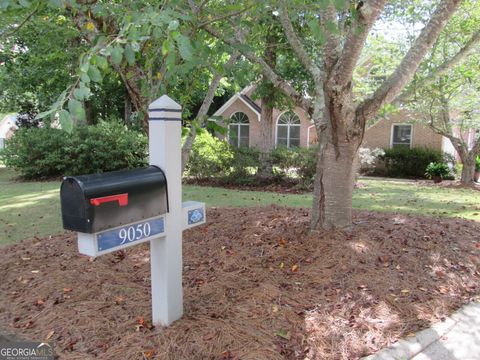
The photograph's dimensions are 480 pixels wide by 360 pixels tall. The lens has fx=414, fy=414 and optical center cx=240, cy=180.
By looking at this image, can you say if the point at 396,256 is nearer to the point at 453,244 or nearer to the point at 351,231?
the point at 351,231

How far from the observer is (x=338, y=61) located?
4289 millimetres

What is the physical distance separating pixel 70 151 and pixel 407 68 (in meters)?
12.3

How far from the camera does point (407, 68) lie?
15.5 feet

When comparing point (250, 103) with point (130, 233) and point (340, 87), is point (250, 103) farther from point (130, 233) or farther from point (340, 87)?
point (130, 233)

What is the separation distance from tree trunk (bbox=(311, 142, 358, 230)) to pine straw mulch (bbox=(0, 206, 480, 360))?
0.69 ft

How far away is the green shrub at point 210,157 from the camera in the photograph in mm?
13641

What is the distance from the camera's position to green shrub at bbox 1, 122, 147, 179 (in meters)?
14.3

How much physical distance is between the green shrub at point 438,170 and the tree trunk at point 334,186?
1541 cm

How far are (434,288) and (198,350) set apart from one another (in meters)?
2.52

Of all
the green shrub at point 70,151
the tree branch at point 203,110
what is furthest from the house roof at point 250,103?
the tree branch at point 203,110

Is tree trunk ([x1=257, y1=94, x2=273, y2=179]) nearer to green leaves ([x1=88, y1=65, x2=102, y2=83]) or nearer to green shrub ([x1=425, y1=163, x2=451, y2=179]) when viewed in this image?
green shrub ([x1=425, y1=163, x2=451, y2=179])

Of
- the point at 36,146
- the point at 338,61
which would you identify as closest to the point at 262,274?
the point at 338,61

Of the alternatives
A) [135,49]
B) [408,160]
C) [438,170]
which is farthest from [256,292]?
[408,160]

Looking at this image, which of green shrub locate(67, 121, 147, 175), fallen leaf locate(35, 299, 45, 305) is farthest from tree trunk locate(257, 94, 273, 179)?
fallen leaf locate(35, 299, 45, 305)
